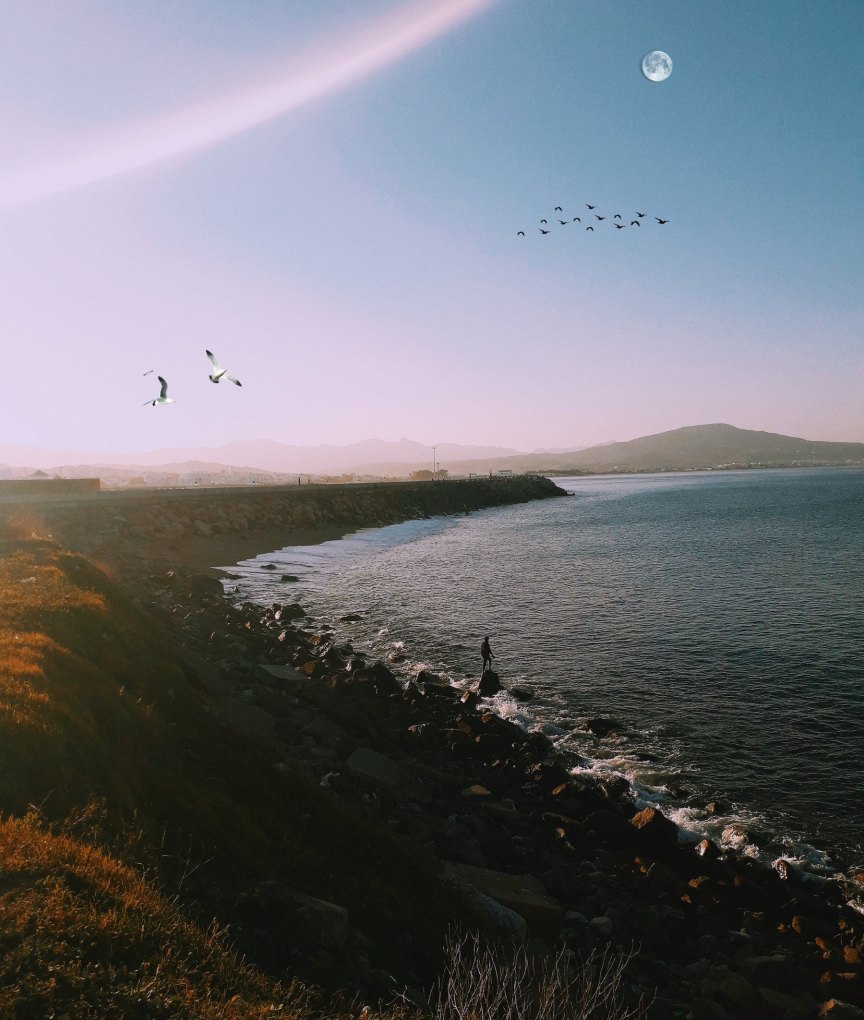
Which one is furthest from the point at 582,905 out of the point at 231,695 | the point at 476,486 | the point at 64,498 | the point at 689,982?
the point at 476,486

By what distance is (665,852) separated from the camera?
39.7 ft

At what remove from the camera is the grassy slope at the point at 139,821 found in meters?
5.70

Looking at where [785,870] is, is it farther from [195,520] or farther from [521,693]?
[195,520]

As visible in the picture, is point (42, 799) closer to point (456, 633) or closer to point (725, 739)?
point (725, 739)

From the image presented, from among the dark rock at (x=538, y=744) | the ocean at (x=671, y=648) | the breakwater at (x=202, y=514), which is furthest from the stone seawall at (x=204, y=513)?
the dark rock at (x=538, y=744)

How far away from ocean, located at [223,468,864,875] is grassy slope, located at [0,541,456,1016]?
8.04 meters

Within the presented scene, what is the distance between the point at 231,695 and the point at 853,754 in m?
15.8

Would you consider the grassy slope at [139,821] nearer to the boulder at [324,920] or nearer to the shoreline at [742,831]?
the boulder at [324,920]

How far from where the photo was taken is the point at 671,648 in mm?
25141

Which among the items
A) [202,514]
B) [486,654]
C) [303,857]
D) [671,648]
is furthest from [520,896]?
[202,514]

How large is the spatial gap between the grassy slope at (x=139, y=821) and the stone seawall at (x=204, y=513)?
21.0 meters

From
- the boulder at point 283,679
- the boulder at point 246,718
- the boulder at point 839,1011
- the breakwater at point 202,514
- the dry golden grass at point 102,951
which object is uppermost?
the breakwater at point 202,514

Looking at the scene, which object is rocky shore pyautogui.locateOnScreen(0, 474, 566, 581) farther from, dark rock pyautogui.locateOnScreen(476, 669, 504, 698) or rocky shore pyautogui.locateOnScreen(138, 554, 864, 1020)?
dark rock pyautogui.locateOnScreen(476, 669, 504, 698)

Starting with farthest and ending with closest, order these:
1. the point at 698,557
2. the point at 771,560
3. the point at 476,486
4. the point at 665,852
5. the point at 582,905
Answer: the point at 476,486, the point at 698,557, the point at 771,560, the point at 665,852, the point at 582,905
